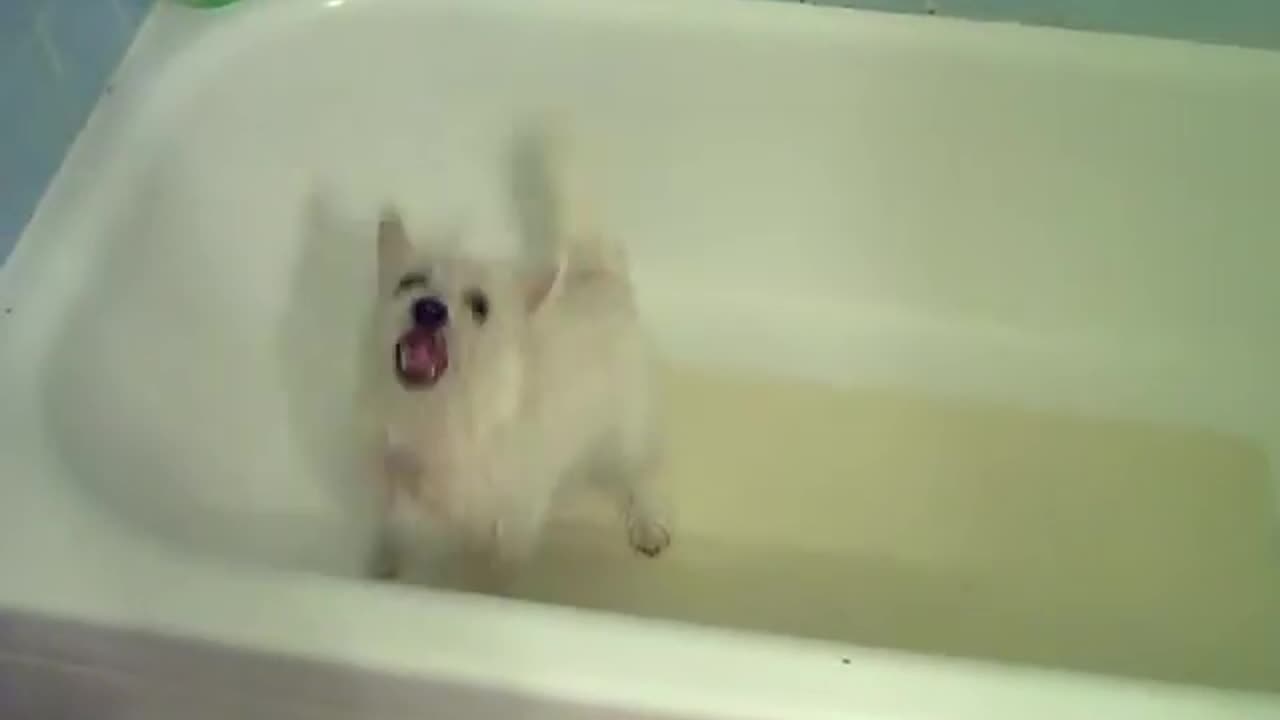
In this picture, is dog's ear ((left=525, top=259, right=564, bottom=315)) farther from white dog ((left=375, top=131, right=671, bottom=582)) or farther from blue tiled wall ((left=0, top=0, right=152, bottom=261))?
blue tiled wall ((left=0, top=0, right=152, bottom=261))

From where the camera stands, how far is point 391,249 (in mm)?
1012

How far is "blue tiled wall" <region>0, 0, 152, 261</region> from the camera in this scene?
40.6 inches

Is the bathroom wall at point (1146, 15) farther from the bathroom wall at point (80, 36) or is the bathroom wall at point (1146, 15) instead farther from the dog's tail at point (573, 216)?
the dog's tail at point (573, 216)

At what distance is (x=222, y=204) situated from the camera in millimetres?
1281

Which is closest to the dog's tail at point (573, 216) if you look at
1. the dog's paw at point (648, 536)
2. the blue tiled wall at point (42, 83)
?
the dog's paw at point (648, 536)

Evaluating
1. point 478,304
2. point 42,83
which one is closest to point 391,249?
point 478,304

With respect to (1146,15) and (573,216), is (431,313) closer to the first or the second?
(573,216)

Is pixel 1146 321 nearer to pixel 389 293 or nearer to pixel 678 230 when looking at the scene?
pixel 678 230

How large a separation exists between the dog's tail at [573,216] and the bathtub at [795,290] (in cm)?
3

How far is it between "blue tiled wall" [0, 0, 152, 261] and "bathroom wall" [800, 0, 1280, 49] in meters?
0.68

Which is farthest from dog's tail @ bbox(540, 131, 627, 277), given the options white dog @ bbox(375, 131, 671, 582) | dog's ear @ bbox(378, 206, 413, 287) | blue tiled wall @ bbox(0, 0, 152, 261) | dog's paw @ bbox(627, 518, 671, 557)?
blue tiled wall @ bbox(0, 0, 152, 261)

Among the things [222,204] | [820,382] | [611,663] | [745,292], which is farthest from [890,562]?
[222,204]

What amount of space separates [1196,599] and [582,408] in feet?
1.94

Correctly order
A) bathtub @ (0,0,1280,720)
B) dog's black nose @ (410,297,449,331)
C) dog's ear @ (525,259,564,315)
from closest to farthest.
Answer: dog's black nose @ (410,297,449,331) < dog's ear @ (525,259,564,315) < bathtub @ (0,0,1280,720)
